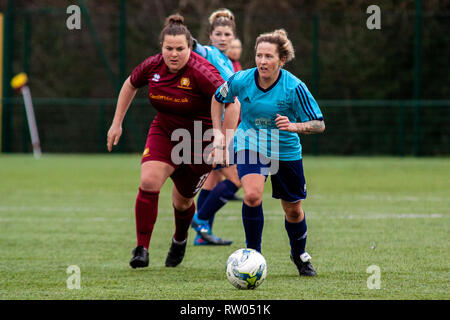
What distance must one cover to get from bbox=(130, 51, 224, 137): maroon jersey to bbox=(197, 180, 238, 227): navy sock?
5.04ft

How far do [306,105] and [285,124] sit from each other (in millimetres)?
299

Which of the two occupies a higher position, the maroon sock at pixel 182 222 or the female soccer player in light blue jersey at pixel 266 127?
the female soccer player in light blue jersey at pixel 266 127

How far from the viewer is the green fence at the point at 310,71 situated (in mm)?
19391

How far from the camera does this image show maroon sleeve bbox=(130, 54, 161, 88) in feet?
19.9

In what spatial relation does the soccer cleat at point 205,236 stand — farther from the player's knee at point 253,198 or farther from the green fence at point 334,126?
the green fence at point 334,126

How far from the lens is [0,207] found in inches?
402

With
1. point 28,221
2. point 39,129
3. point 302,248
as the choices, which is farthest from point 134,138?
point 302,248

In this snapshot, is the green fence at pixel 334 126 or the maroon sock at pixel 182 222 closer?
the maroon sock at pixel 182 222

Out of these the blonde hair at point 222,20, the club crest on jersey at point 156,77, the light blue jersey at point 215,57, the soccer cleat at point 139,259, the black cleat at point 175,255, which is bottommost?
the black cleat at point 175,255

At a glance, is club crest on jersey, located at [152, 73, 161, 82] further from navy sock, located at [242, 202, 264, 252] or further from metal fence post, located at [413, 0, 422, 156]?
metal fence post, located at [413, 0, 422, 156]

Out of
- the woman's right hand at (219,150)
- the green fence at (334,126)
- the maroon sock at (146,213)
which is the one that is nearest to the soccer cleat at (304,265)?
the woman's right hand at (219,150)

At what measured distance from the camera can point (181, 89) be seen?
5.93m

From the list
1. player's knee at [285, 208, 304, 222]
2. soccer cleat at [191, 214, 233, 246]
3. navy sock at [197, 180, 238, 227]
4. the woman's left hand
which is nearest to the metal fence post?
navy sock at [197, 180, 238, 227]

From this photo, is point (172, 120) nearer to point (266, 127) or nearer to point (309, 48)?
point (266, 127)
